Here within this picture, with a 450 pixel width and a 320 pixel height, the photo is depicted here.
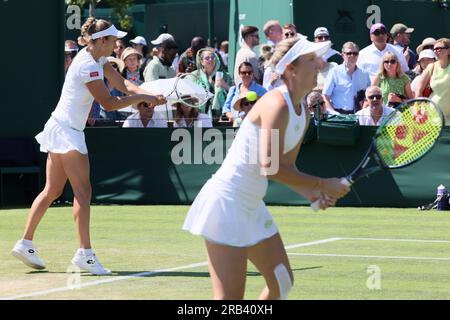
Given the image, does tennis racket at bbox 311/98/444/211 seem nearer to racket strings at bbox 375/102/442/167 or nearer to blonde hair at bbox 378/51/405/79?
racket strings at bbox 375/102/442/167

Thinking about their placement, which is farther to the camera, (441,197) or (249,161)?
(441,197)

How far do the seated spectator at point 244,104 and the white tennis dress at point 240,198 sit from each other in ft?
26.3

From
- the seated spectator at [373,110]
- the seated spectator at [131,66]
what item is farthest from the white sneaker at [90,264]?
the seated spectator at [131,66]

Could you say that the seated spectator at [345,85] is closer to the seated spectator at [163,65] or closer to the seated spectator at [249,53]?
the seated spectator at [249,53]

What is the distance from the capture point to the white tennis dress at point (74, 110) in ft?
32.4

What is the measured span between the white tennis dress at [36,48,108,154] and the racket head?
3.18m

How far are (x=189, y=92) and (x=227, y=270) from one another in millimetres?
8975

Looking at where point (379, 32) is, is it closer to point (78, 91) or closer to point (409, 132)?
point (78, 91)

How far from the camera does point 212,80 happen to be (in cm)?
1672

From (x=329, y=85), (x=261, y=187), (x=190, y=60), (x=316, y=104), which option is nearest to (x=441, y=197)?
(x=316, y=104)

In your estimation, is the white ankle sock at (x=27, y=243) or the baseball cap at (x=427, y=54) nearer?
the white ankle sock at (x=27, y=243)

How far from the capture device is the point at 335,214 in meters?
14.5
